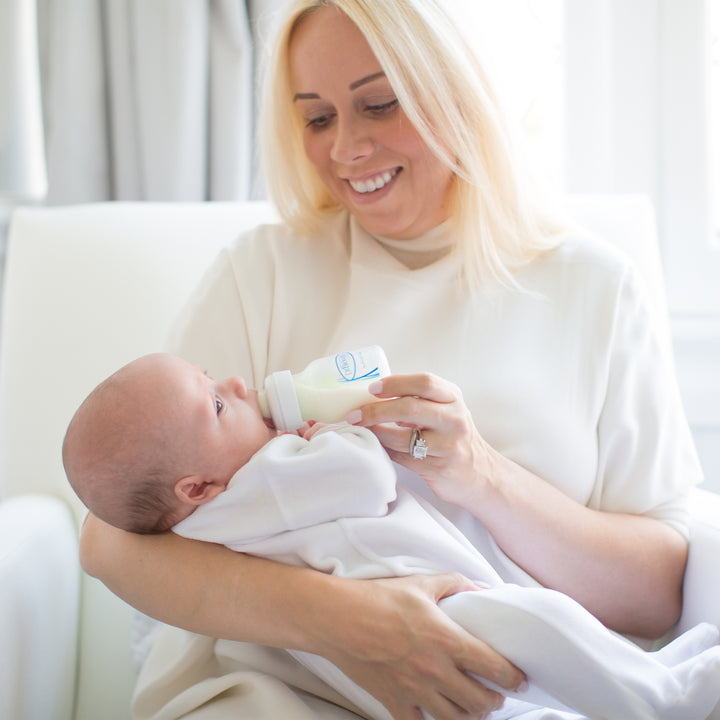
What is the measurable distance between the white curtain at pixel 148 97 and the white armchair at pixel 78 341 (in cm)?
36

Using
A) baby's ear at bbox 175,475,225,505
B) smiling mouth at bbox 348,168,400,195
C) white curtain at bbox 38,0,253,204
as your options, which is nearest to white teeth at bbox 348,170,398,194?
smiling mouth at bbox 348,168,400,195

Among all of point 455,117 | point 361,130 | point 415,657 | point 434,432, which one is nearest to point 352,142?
point 361,130

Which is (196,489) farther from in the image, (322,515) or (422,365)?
(422,365)

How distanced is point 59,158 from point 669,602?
1597 millimetres

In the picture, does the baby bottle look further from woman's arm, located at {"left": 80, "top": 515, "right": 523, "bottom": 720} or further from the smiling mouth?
the smiling mouth

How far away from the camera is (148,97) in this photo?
1805 mm

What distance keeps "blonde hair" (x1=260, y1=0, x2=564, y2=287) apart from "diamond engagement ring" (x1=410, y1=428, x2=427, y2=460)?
0.32 meters

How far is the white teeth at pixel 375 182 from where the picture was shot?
1182 mm

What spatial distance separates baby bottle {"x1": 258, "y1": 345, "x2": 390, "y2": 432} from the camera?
94 centimetres

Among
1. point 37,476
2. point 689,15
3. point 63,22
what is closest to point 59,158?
point 63,22

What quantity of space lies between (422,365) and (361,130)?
1.18 ft

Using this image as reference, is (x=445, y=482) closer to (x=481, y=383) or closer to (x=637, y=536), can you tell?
(x=481, y=383)

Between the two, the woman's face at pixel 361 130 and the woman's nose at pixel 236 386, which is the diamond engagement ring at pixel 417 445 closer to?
the woman's nose at pixel 236 386

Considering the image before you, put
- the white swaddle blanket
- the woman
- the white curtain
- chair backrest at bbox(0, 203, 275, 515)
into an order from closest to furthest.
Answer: the white swaddle blanket
the woman
chair backrest at bbox(0, 203, 275, 515)
the white curtain
